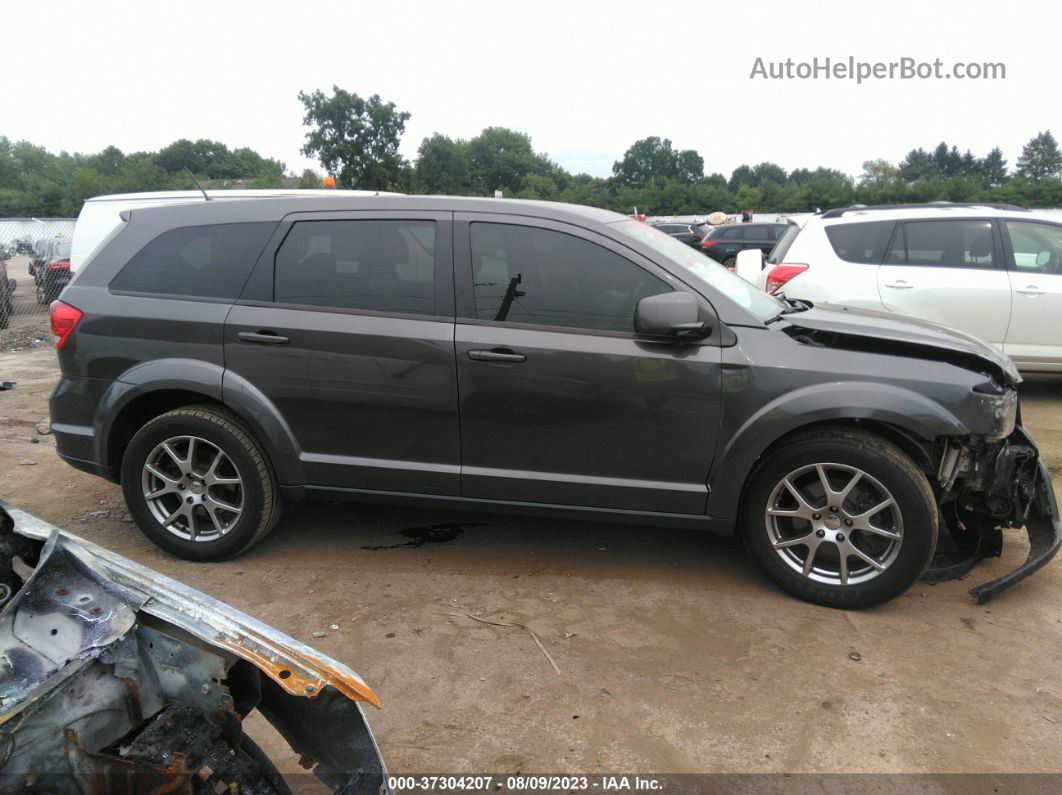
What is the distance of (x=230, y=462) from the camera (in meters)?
3.81

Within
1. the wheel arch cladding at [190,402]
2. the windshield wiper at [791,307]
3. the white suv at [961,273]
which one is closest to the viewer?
the windshield wiper at [791,307]

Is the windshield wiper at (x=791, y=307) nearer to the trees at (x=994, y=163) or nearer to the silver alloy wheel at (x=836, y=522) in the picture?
the silver alloy wheel at (x=836, y=522)

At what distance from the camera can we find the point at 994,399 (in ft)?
10.5

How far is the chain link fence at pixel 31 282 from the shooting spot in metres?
11.3

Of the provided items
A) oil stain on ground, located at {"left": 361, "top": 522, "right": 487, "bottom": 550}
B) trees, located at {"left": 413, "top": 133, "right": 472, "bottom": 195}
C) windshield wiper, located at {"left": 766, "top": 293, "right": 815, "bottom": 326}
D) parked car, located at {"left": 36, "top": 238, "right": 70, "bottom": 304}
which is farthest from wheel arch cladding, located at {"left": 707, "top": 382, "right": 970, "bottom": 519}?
trees, located at {"left": 413, "top": 133, "right": 472, "bottom": 195}

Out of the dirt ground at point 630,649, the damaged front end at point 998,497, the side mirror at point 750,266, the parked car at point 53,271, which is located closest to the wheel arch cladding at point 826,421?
the damaged front end at point 998,497

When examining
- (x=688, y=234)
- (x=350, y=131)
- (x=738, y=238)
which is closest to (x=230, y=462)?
(x=738, y=238)

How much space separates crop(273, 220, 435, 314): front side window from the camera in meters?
3.63

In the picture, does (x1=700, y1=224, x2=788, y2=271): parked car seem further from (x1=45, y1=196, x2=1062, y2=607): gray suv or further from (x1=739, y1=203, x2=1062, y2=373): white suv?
(x1=45, y1=196, x2=1062, y2=607): gray suv

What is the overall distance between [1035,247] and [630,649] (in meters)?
5.69

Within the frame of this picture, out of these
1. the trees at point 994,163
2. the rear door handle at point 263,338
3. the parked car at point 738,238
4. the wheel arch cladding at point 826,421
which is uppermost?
the trees at point 994,163

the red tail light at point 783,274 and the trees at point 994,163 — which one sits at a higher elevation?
the trees at point 994,163

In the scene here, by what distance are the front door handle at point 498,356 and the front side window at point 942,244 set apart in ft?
15.0

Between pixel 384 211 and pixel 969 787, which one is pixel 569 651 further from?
pixel 384 211
